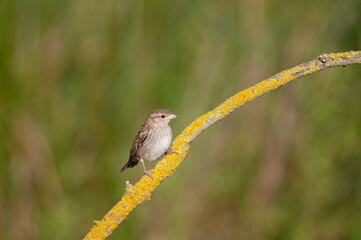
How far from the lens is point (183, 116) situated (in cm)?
504

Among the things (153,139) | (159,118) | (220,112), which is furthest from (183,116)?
(220,112)

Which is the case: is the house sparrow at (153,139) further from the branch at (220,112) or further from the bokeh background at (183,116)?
the branch at (220,112)

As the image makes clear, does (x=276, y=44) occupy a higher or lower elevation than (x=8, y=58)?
lower

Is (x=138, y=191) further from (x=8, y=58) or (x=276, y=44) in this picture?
(x=276, y=44)

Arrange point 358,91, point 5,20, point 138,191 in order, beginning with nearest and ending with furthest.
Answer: point 138,191 → point 5,20 → point 358,91

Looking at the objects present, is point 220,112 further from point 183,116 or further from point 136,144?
point 183,116

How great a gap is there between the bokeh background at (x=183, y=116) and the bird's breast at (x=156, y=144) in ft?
3.20

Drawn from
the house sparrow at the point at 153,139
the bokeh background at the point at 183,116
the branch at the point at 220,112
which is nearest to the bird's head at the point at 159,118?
the house sparrow at the point at 153,139

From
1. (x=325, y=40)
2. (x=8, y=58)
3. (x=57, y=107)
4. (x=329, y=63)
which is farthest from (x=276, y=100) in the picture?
(x=329, y=63)

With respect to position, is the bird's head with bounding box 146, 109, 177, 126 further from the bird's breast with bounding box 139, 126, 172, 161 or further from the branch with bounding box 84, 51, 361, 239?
the branch with bounding box 84, 51, 361, 239

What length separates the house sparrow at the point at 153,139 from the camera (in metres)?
→ 3.78

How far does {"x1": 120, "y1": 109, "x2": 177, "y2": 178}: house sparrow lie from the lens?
3783 millimetres

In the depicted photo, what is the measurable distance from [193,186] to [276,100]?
1.17 meters

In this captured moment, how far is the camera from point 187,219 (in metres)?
5.18
